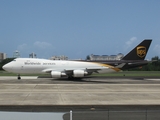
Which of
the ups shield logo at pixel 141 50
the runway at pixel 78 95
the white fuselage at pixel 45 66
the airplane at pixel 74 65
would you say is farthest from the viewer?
the ups shield logo at pixel 141 50

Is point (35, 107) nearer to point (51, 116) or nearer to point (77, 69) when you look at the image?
point (51, 116)

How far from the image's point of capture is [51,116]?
7.62 m

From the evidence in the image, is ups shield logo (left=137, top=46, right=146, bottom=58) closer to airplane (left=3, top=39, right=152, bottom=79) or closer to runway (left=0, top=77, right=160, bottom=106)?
airplane (left=3, top=39, right=152, bottom=79)

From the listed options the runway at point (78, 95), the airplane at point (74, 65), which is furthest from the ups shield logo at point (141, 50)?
the runway at point (78, 95)

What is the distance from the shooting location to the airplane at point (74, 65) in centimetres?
4146

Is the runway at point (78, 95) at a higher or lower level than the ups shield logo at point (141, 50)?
lower

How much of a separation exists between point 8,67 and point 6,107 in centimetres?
2813

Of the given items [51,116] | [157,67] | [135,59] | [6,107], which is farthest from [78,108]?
[157,67]

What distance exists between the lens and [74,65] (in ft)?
144

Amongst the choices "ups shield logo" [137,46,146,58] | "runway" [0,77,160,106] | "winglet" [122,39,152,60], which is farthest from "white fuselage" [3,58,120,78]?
"runway" [0,77,160,106]

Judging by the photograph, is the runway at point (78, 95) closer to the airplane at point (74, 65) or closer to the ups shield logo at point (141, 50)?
the airplane at point (74, 65)

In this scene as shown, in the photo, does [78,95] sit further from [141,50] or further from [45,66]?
[141,50]

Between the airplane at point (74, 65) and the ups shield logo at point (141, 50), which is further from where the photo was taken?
the ups shield logo at point (141, 50)

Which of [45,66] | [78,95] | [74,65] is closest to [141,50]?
[74,65]
